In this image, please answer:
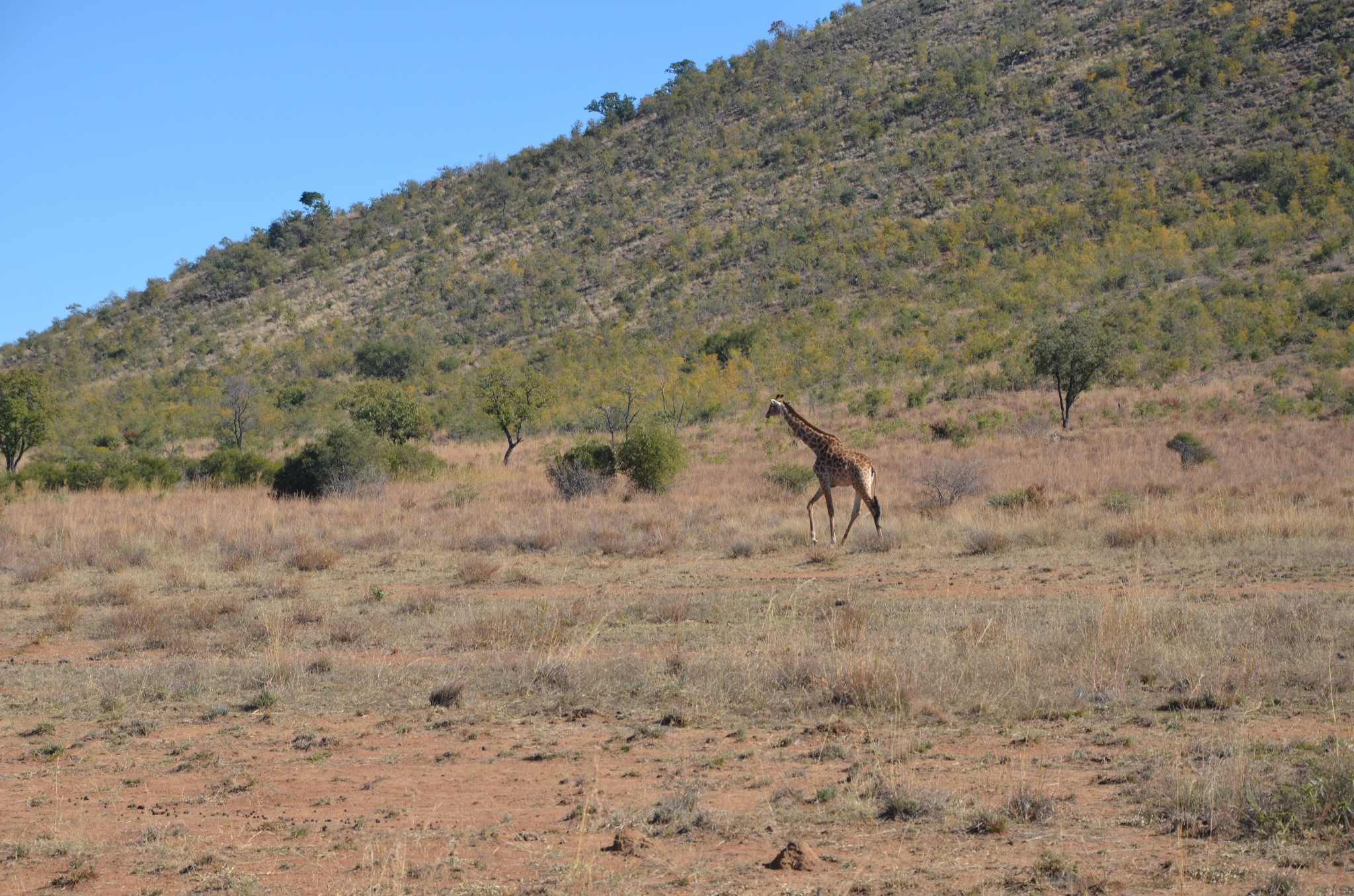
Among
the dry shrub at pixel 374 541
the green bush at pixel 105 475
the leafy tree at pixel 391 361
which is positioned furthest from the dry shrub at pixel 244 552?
the leafy tree at pixel 391 361

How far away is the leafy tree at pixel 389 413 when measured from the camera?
36.4 meters

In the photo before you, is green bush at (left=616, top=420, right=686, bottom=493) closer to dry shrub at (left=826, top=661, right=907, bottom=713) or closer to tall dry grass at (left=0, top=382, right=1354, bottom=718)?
tall dry grass at (left=0, top=382, right=1354, bottom=718)

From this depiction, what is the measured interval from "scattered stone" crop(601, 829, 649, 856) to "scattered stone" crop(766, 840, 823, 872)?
2.22 feet

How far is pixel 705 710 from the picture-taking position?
8250mm

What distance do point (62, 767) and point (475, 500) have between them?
667 inches

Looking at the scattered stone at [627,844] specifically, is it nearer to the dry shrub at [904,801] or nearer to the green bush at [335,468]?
the dry shrub at [904,801]

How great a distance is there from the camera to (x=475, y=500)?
2420 cm

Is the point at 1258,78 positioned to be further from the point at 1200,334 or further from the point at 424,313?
the point at 424,313

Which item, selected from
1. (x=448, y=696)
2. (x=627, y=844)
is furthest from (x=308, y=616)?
(x=627, y=844)

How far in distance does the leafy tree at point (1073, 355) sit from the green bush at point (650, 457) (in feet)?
45.5

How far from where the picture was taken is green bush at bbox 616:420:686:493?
80.7ft

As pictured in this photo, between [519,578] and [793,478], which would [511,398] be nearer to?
[793,478]

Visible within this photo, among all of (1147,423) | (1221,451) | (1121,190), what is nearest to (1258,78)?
(1121,190)

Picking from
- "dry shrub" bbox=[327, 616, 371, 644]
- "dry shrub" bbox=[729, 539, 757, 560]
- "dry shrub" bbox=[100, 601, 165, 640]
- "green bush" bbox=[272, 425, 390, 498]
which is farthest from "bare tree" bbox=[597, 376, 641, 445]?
"dry shrub" bbox=[327, 616, 371, 644]
